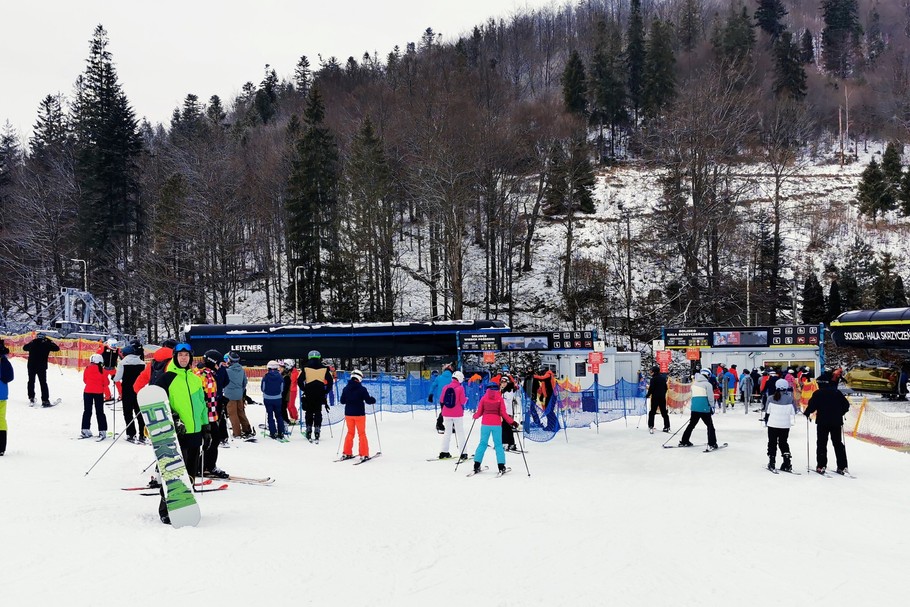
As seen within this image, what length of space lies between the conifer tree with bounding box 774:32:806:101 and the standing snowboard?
7839 cm

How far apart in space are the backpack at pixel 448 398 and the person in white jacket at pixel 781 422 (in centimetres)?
541

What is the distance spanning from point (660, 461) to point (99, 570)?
385 inches

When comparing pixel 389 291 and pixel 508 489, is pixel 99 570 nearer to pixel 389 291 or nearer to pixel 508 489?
pixel 508 489

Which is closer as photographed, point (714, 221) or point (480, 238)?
point (714, 221)

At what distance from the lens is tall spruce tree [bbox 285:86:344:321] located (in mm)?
46000

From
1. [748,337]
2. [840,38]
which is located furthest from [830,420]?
[840,38]

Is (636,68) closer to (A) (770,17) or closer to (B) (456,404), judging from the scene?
(A) (770,17)

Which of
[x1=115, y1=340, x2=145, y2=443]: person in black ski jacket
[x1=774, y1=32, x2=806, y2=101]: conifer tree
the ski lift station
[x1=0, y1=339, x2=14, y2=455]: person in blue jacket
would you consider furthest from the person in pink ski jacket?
[x1=774, y1=32, x2=806, y2=101]: conifer tree

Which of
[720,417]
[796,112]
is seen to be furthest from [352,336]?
[796,112]

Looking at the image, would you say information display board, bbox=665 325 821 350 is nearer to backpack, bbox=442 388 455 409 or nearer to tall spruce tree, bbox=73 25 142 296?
backpack, bbox=442 388 455 409

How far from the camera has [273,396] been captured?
1312cm

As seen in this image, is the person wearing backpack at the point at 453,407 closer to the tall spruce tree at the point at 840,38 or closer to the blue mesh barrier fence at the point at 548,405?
the blue mesh barrier fence at the point at 548,405

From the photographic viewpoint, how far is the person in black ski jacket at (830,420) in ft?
35.5

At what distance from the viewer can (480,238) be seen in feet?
173
